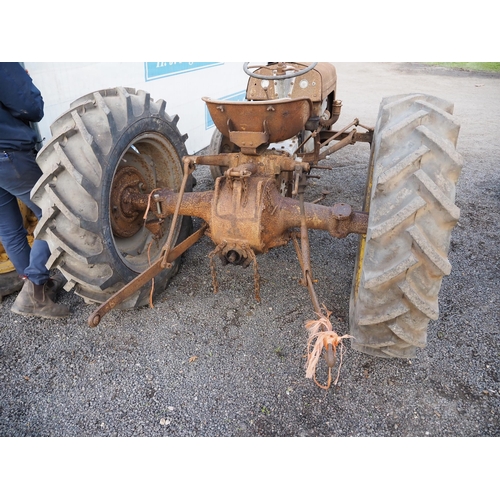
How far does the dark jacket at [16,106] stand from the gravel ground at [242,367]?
3.91 feet

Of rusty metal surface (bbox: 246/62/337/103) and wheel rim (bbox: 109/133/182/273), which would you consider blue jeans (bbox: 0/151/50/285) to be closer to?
wheel rim (bbox: 109/133/182/273)

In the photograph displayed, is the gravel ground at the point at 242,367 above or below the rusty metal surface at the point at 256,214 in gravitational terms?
→ below

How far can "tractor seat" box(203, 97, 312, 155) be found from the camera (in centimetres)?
244

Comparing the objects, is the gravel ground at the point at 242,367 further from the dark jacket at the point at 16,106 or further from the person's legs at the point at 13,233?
the dark jacket at the point at 16,106

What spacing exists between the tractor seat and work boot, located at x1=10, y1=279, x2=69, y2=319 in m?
1.70

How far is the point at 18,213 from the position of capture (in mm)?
3025

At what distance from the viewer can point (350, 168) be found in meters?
5.63

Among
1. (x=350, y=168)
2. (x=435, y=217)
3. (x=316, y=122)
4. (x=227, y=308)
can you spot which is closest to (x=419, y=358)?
(x=435, y=217)

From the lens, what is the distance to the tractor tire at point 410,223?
1.97 metres

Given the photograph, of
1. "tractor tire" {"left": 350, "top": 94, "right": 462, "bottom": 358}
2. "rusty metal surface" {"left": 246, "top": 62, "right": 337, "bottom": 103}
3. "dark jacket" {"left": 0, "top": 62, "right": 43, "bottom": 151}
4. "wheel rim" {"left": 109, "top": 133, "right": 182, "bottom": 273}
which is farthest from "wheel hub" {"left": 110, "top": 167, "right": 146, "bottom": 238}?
"tractor tire" {"left": 350, "top": 94, "right": 462, "bottom": 358}

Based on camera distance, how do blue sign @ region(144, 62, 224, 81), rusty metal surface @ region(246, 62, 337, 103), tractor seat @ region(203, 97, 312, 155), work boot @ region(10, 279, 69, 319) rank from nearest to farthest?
tractor seat @ region(203, 97, 312, 155)
work boot @ region(10, 279, 69, 319)
rusty metal surface @ region(246, 62, 337, 103)
blue sign @ region(144, 62, 224, 81)

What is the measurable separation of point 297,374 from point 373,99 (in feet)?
30.2

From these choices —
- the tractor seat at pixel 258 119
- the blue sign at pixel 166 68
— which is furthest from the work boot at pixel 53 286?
the blue sign at pixel 166 68

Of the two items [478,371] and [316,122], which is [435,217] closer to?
[478,371]
